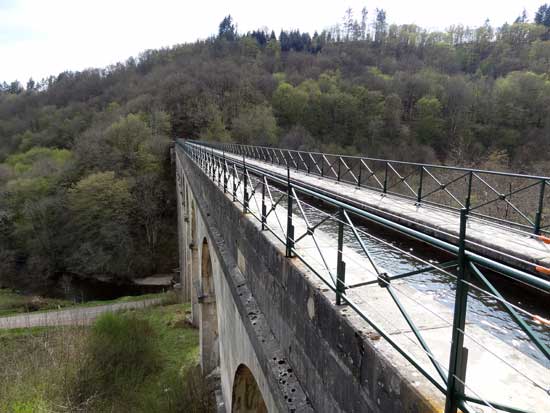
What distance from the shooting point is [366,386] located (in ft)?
7.35

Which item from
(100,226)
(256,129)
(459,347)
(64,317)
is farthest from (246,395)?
(256,129)

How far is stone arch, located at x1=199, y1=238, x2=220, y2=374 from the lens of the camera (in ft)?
44.4

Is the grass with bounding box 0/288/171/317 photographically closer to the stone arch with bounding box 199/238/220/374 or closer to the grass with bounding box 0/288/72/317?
the grass with bounding box 0/288/72/317

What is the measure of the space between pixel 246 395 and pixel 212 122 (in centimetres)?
4565

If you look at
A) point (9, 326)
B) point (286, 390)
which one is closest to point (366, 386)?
point (286, 390)

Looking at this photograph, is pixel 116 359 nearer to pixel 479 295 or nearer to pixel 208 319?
pixel 208 319

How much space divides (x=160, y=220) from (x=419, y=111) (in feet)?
119

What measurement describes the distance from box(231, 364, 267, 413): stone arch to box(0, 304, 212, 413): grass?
249 inches

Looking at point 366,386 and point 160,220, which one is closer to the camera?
point 366,386

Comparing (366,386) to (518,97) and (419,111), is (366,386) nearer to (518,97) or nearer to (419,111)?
(518,97)

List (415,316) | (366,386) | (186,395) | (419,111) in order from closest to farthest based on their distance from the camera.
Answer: (366,386)
(415,316)
(186,395)
(419,111)

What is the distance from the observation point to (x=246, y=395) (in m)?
6.81

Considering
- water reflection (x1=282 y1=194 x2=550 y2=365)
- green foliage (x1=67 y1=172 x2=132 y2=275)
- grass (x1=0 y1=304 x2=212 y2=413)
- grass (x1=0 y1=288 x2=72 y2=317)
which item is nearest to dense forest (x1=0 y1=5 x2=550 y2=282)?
green foliage (x1=67 y1=172 x2=132 y2=275)

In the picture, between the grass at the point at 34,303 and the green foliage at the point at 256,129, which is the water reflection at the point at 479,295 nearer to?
the grass at the point at 34,303
